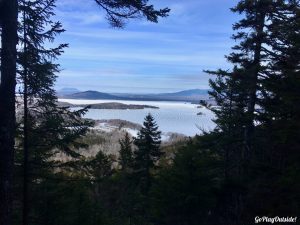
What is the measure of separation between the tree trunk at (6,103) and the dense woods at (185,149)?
Result: 0.02 meters

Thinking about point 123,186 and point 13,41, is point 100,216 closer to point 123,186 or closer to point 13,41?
point 13,41

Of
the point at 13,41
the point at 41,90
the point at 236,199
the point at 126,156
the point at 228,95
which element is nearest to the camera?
the point at 13,41

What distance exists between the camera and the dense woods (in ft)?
25.9

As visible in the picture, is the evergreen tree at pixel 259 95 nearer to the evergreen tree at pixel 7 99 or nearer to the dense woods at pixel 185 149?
the dense woods at pixel 185 149

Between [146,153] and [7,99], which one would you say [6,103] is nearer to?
[7,99]

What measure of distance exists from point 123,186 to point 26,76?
21.4 meters

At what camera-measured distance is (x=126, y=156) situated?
3712 cm

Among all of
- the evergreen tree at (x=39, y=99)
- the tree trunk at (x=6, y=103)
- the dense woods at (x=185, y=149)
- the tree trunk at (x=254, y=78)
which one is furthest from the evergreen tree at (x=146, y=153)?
the tree trunk at (x=6, y=103)

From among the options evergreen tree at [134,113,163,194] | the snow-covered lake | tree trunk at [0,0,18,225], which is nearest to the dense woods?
tree trunk at [0,0,18,225]

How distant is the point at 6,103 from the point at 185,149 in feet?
35.1

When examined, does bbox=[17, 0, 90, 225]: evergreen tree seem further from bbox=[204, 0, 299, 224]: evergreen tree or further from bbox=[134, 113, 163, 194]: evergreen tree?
bbox=[134, 113, 163, 194]: evergreen tree

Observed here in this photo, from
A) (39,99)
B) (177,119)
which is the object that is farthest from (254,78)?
(177,119)

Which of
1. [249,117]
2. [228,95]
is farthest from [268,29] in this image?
[228,95]

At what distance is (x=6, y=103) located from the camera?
6.91 m
